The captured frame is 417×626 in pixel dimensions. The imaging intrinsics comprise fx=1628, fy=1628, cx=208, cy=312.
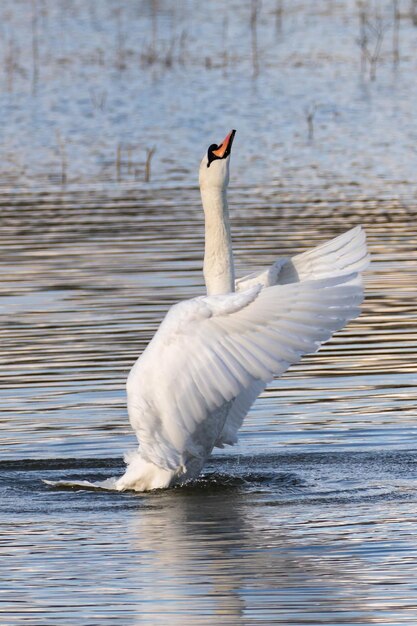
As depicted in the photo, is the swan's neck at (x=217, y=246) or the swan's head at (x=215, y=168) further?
the swan's head at (x=215, y=168)

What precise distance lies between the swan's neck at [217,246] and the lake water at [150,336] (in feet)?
4.31

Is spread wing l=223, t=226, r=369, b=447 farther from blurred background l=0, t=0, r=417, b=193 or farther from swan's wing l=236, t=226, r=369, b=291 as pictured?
blurred background l=0, t=0, r=417, b=193

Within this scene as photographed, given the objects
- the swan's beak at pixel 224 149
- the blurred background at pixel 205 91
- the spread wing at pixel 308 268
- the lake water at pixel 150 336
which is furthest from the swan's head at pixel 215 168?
the blurred background at pixel 205 91

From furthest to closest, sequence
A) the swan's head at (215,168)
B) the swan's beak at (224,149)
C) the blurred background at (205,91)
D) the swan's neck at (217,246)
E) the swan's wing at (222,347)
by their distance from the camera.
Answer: the blurred background at (205,91) → the swan's head at (215,168) → the swan's beak at (224,149) → the swan's neck at (217,246) → the swan's wing at (222,347)

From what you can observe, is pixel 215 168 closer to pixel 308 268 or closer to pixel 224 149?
pixel 224 149

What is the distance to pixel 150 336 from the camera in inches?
543

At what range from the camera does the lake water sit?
799 cm

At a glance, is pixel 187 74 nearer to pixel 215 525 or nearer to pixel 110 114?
pixel 110 114

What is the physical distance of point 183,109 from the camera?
1188 inches

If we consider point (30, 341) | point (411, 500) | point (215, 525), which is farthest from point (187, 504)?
point (30, 341)

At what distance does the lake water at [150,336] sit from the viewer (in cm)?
799

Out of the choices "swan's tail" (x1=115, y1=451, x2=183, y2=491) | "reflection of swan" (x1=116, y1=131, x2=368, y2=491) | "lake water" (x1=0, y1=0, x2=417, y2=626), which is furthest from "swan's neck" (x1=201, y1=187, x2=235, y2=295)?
"lake water" (x1=0, y1=0, x2=417, y2=626)

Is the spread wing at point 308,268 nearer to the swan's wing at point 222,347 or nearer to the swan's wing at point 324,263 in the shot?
the swan's wing at point 324,263

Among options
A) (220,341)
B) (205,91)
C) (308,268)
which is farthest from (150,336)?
(205,91)
